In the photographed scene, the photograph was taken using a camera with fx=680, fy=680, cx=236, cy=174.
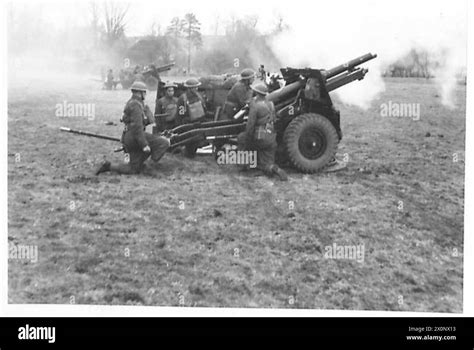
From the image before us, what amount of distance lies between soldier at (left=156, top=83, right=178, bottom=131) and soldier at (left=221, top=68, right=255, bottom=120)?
0.83 metres

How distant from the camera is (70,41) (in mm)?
7277

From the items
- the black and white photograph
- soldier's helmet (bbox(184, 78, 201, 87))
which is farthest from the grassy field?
soldier's helmet (bbox(184, 78, 201, 87))

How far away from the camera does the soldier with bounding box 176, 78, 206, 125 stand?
850 cm

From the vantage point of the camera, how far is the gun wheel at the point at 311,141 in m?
7.63

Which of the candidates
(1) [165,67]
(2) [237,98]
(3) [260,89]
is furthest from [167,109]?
(3) [260,89]

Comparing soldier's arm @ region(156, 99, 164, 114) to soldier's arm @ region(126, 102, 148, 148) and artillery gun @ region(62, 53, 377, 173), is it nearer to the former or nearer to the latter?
artillery gun @ region(62, 53, 377, 173)

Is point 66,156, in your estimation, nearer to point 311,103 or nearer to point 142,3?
point 142,3

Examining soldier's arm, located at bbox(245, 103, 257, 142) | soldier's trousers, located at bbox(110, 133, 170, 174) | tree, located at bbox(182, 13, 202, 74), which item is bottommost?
soldier's trousers, located at bbox(110, 133, 170, 174)

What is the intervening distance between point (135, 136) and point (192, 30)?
1320 mm

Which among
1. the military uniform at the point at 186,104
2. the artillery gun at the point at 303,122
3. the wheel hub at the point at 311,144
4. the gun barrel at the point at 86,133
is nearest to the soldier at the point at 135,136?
the gun barrel at the point at 86,133

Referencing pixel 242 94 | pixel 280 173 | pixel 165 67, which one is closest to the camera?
pixel 280 173

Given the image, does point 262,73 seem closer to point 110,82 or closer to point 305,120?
point 305,120

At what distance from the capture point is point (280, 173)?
735 cm
